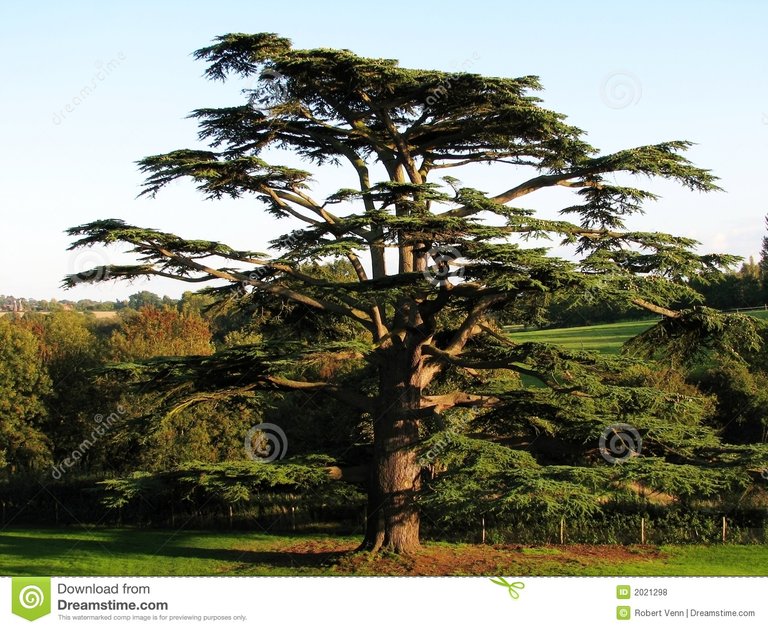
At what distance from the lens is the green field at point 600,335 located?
54531 millimetres

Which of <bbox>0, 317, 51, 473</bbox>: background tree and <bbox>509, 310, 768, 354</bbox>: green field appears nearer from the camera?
<bbox>0, 317, 51, 473</bbox>: background tree

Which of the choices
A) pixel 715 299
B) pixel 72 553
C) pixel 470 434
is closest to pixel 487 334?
pixel 470 434

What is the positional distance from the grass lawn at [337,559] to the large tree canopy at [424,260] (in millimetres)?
1212

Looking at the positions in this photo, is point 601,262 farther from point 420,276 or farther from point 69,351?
point 69,351

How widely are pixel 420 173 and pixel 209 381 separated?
22.9ft

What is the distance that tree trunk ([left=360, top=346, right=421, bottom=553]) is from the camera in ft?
62.1

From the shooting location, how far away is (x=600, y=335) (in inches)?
2357

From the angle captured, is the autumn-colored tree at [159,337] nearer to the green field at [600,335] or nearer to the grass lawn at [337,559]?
the grass lawn at [337,559]
